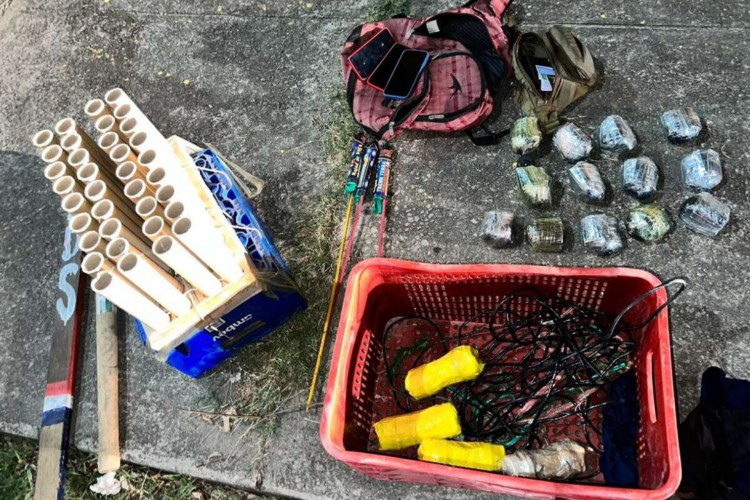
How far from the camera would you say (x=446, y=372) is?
215cm

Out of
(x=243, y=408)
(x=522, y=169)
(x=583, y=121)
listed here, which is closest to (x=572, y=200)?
(x=522, y=169)

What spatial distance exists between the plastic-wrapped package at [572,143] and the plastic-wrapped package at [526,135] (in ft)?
0.33

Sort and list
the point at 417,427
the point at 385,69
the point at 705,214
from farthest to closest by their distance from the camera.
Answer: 1. the point at 385,69
2. the point at 705,214
3. the point at 417,427

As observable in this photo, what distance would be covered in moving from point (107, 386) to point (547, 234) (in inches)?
86.2

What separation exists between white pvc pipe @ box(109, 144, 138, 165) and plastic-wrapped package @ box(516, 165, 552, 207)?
5.60 feet

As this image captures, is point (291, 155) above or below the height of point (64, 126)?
below

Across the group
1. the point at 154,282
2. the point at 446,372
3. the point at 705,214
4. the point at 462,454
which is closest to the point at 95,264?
the point at 154,282

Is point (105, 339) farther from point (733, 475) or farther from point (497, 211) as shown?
point (733, 475)

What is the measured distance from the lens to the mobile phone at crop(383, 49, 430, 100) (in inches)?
114

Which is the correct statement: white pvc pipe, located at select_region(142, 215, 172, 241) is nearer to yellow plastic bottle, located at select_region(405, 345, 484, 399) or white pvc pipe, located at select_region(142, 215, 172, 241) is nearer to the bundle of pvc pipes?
the bundle of pvc pipes

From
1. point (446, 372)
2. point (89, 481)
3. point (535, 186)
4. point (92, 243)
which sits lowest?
point (89, 481)

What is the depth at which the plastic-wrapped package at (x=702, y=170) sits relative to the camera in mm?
2512

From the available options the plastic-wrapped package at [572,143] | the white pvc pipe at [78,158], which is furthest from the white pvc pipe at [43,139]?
the plastic-wrapped package at [572,143]

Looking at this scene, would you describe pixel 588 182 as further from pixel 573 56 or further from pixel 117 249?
pixel 117 249
